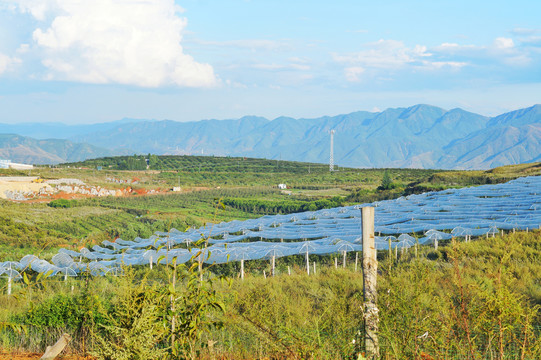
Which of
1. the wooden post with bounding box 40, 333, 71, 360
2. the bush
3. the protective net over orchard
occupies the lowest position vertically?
the bush

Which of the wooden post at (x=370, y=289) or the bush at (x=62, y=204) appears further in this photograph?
the bush at (x=62, y=204)

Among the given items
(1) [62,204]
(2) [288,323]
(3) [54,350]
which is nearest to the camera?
(3) [54,350]

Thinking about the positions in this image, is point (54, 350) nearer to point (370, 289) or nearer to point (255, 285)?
point (370, 289)

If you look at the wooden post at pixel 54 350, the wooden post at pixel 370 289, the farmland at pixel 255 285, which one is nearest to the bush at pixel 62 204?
the farmland at pixel 255 285

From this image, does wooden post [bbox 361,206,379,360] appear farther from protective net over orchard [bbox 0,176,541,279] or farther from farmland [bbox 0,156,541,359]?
protective net over orchard [bbox 0,176,541,279]

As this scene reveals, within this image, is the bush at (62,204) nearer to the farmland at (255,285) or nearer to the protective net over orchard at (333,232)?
the farmland at (255,285)

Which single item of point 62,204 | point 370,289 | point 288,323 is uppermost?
point 370,289

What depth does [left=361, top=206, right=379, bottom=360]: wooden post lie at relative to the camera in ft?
12.5

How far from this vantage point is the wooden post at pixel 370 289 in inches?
151

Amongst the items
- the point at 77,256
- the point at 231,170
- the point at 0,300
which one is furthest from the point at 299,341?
the point at 231,170

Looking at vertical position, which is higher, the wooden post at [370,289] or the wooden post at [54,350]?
the wooden post at [370,289]

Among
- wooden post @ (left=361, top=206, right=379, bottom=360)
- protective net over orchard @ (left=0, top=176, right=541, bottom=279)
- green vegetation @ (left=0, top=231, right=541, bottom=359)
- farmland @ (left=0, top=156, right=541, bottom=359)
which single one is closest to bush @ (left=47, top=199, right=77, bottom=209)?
farmland @ (left=0, top=156, right=541, bottom=359)

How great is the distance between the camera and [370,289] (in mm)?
3904

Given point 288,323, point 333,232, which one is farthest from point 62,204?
point 288,323
